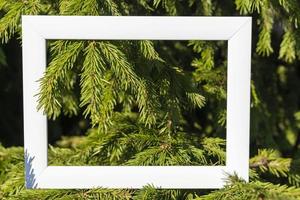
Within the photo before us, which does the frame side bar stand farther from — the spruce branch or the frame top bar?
the spruce branch

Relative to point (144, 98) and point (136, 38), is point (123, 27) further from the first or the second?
point (144, 98)

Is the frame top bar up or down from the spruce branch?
up

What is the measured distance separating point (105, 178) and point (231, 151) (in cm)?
21

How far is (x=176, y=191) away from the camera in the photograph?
1016 mm

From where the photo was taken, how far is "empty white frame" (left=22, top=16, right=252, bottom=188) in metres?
0.90

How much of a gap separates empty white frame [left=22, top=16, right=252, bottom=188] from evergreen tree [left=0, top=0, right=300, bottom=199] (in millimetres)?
29

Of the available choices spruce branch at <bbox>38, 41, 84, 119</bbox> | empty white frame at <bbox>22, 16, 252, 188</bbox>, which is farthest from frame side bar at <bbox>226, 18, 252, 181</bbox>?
spruce branch at <bbox>38, 41, 84, 119</bbox>

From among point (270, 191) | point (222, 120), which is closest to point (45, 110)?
point (270, 191)

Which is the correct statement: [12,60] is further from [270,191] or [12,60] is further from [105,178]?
[270,191]

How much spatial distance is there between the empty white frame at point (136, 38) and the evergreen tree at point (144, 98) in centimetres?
3

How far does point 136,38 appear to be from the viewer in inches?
35.5

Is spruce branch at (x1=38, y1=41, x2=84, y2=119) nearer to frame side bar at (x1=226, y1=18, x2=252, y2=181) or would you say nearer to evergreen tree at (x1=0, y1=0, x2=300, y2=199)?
evergreen tree at (x1=0, y1=0, x2=300, y2=199)

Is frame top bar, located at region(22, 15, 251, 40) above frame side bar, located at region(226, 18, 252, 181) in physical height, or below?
above

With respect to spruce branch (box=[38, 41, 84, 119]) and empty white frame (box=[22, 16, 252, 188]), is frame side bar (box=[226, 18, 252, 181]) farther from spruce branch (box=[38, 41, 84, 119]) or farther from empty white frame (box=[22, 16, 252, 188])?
spruce branch (box=[38, 41, 84, 119])
